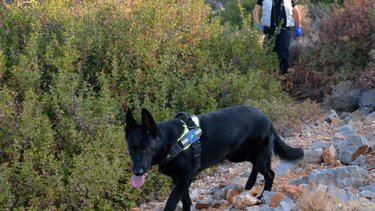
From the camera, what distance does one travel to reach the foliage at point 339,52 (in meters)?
9.21

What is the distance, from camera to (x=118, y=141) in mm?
6047

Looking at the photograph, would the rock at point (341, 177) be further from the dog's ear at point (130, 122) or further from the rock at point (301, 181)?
the dog's ear at point (130, 122)

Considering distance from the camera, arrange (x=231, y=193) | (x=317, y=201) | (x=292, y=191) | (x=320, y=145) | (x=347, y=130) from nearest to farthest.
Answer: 1. (x=317, y=201)
2. (x=292, y=191)
3. (x=231, y=193)
4. (x=320, y=145)
5. (x=347, y=130)

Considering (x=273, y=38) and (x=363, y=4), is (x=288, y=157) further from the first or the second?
(x=363, y=4)

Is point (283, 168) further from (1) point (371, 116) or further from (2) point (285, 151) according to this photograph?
(1) point (371, 116)

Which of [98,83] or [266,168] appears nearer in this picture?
[266,168]

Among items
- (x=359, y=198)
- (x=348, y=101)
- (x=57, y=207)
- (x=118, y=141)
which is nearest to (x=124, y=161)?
(x=118, y=141)

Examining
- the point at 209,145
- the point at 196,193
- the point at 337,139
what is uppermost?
the point at 209,145

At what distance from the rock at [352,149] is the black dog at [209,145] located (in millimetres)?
681

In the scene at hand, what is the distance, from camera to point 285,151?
214 inches

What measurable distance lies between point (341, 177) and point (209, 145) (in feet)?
3.85

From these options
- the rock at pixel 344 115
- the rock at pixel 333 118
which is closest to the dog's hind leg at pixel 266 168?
the rock at pixel 333 118

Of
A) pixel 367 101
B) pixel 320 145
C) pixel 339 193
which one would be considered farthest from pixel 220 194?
pixel 367 101

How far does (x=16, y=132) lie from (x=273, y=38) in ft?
16.0
